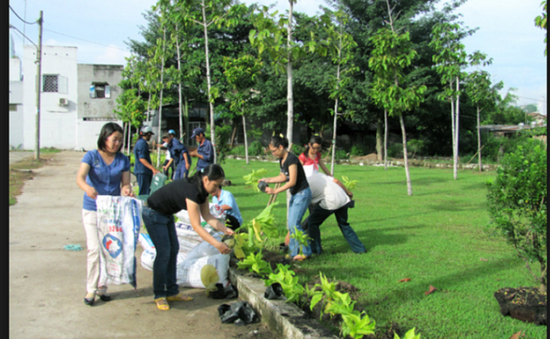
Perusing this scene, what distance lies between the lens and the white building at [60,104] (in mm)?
40656

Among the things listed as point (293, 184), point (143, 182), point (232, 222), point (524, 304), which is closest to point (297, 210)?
point (293, 184)

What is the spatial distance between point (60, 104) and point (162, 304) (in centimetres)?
4138

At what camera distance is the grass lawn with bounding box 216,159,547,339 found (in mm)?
3719

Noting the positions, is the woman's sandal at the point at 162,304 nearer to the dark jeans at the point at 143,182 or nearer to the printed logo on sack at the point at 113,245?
the printed logo on sack at the point at 113,245

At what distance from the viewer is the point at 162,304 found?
4422 millimetres

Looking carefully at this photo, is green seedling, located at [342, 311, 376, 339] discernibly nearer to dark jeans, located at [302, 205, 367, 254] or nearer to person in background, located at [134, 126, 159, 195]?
dark jeans, located at [302, 205, 367, 254]

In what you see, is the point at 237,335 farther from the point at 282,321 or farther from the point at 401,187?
the point at 401,187

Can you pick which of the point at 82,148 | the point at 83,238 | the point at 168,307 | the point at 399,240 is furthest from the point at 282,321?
the point at 82,148

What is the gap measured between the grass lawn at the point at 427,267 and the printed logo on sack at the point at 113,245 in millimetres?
1970

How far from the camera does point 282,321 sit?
3668 millimetres

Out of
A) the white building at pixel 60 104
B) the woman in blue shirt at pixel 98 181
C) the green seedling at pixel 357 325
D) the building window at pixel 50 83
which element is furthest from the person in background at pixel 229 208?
the building window at pixel 50 83

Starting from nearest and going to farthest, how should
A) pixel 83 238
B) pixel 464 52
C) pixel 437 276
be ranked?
1. pixel 437 276
2. pixel 83 238
3. pixel 464 52

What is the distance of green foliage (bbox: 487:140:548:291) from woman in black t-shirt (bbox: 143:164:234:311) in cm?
255

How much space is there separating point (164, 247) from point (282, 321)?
59.5 inches
